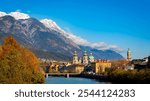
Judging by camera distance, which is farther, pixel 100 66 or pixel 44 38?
pixel 44 38

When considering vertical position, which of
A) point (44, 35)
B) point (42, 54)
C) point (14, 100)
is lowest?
point (14, 100)

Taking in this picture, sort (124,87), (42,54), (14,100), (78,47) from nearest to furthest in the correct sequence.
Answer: (14,100) < (124,87) < (42,54) < (78,47)

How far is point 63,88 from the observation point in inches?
87.4

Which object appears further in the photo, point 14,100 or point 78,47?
point 78,47

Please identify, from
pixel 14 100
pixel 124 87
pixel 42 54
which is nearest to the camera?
pixel 14 100

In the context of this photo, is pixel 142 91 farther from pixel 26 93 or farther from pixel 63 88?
pixel 26 93

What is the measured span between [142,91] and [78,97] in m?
0.34

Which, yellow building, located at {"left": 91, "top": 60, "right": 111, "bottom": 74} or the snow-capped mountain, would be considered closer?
yellow building, located at {"left": 91, "top": 60, "right": 111, "bottom": 74}

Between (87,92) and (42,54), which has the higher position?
(42,54)

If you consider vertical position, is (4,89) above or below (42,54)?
below

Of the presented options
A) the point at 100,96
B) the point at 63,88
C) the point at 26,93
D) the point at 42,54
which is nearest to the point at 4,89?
the point at 26,93

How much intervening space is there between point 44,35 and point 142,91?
157627 mm

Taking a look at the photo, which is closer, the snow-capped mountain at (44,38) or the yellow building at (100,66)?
the yellow building at (100,66)

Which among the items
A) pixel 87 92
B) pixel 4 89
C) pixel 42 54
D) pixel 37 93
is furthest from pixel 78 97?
pixel 42 54
